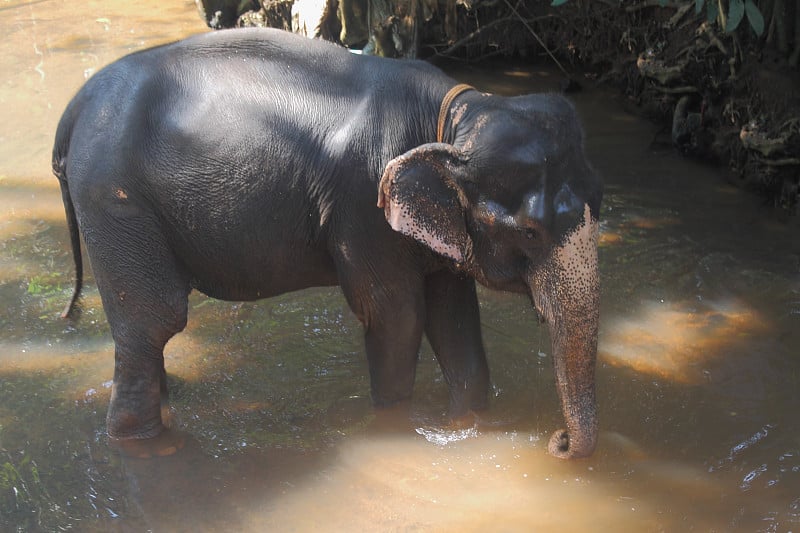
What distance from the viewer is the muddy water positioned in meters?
3.84

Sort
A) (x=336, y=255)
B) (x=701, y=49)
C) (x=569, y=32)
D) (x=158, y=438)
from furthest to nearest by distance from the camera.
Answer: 1. (x=569, y=32)
2. (x=701, y=49)
3. (x=158, y=438)
4. (x=336, y=255)

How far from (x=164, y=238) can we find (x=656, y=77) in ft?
16.9

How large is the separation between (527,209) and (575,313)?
1.32 ft

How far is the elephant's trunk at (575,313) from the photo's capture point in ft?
Answer: 11.2

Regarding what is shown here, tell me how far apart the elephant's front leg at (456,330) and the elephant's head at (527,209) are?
469 millimetres

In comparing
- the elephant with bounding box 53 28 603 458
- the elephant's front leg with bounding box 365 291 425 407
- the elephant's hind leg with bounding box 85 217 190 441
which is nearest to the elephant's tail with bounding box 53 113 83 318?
the elephant with bounding box 53 28 603 458

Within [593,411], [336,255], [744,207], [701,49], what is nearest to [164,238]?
[336,255]

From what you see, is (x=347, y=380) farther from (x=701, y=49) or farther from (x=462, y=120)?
(x=701, y=49)

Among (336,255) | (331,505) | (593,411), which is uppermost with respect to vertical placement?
(336,255)

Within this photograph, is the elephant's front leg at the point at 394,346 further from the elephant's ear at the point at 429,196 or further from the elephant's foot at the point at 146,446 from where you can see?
the elephant's foot at the point at 146,446

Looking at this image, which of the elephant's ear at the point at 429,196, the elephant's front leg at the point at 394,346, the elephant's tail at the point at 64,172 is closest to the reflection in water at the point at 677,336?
the elephant's front leg at the point at 394,346

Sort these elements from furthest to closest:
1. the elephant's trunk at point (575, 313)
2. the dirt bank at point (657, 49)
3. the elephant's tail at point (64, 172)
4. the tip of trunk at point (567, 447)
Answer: the dirt bank at point (657, 49), the elephant's tail at point (64, 172), the tip of trunk at point (567, 447), the elephant's trunk at point (575, 313)

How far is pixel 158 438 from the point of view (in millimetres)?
4184

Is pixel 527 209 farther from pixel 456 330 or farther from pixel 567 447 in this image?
pixel 567 447
